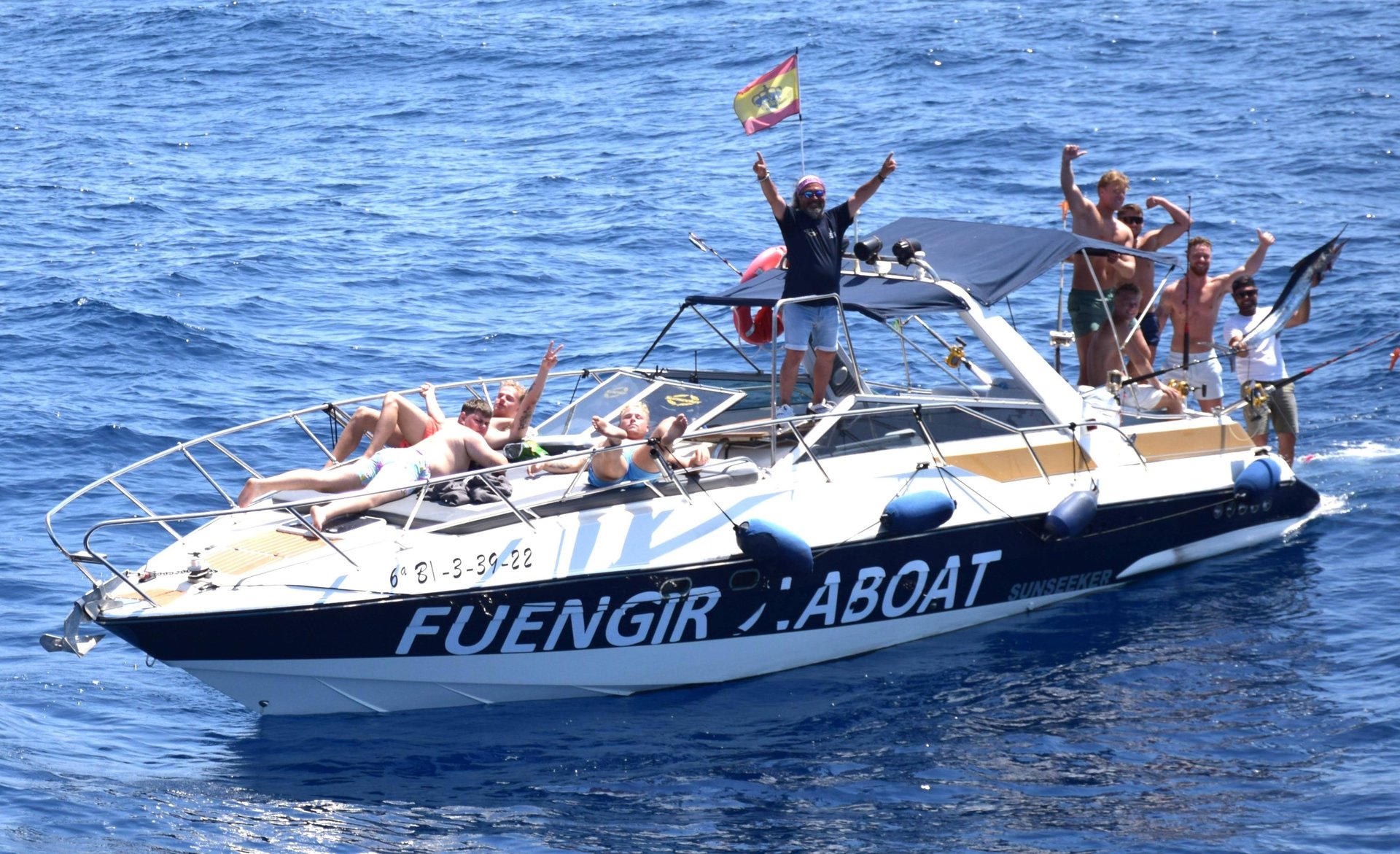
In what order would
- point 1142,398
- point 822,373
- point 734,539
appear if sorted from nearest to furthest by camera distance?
1. point 734,539
2. point 822,373
3. point 1142,398

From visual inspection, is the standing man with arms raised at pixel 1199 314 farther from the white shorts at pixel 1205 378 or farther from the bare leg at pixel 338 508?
the bare leg at pixel 338 508

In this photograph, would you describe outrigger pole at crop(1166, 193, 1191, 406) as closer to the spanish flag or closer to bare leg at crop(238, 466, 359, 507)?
the spanish flag

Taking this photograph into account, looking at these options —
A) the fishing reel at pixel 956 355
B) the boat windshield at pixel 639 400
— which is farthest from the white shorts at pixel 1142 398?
the boat windshield at pixel 639 400

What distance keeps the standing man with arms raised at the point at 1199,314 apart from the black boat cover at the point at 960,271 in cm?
105

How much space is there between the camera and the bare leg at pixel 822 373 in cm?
1179

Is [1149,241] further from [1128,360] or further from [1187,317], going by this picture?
[1128,360]

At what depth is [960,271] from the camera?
12.3 metres

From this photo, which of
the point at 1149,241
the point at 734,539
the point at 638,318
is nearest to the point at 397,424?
the point at 734,539

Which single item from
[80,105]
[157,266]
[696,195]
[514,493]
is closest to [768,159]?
[696,195]

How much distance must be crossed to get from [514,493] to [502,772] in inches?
84.4

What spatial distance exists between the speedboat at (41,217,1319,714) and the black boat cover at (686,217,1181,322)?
0.03 meters

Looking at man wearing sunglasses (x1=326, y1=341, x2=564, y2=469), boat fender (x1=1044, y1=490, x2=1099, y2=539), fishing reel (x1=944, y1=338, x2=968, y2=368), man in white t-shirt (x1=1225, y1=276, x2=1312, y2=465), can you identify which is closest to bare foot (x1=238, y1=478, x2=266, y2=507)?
man wearing sunglasses (x1=326, y1=341, x2=564, y2=469)

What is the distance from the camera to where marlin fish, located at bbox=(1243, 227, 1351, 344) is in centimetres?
1352

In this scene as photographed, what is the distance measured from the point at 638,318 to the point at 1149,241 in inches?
292
